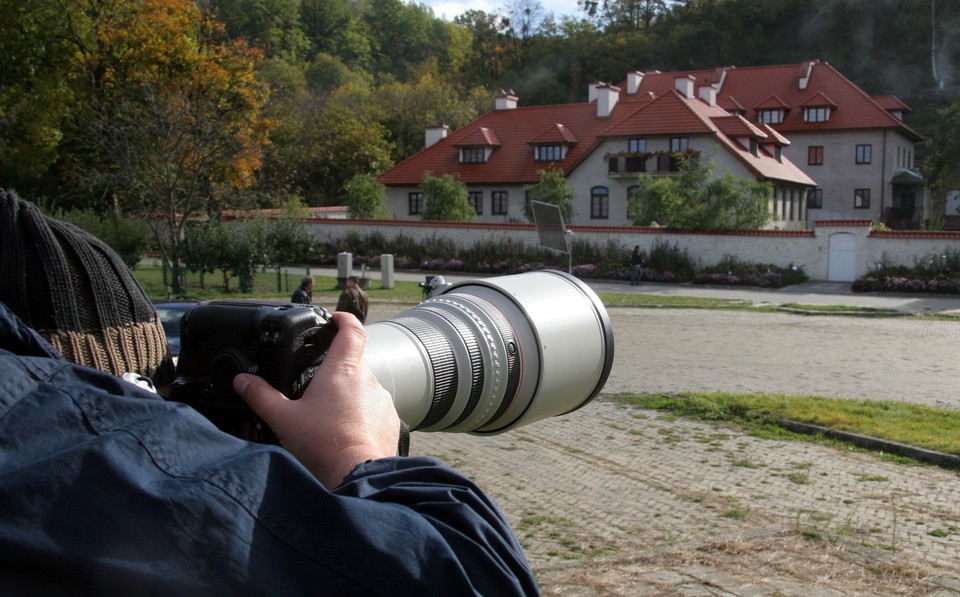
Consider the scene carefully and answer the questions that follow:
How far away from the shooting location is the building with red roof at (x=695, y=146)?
46750 mm

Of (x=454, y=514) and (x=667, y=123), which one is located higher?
(x=667, y=123)

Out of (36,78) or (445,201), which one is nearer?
(36,78)

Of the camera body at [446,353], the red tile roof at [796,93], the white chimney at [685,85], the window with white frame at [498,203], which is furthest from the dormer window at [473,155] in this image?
the camera body at [446,353]

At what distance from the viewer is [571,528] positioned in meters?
6.89

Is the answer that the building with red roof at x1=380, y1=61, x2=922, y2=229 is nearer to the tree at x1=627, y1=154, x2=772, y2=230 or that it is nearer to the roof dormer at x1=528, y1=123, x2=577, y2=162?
the roof dormer at x1=528, y1=123, x2=577, y2=162

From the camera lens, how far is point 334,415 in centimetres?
134

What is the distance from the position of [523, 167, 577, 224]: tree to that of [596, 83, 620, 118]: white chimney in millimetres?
7640

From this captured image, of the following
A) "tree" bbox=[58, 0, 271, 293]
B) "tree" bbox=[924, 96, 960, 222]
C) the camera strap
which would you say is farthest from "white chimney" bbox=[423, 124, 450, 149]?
the camera strap

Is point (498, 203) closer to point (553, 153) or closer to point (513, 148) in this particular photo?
point (513, 148)

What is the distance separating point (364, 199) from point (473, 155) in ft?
34.4

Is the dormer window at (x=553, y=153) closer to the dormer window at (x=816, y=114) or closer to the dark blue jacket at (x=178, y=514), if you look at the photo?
the dormer window at (x=816, y=114)

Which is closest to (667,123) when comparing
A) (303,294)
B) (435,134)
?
Result: (435,134)

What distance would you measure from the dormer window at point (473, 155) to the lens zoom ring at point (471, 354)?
51.6 metres

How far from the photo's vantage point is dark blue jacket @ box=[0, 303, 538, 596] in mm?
936
